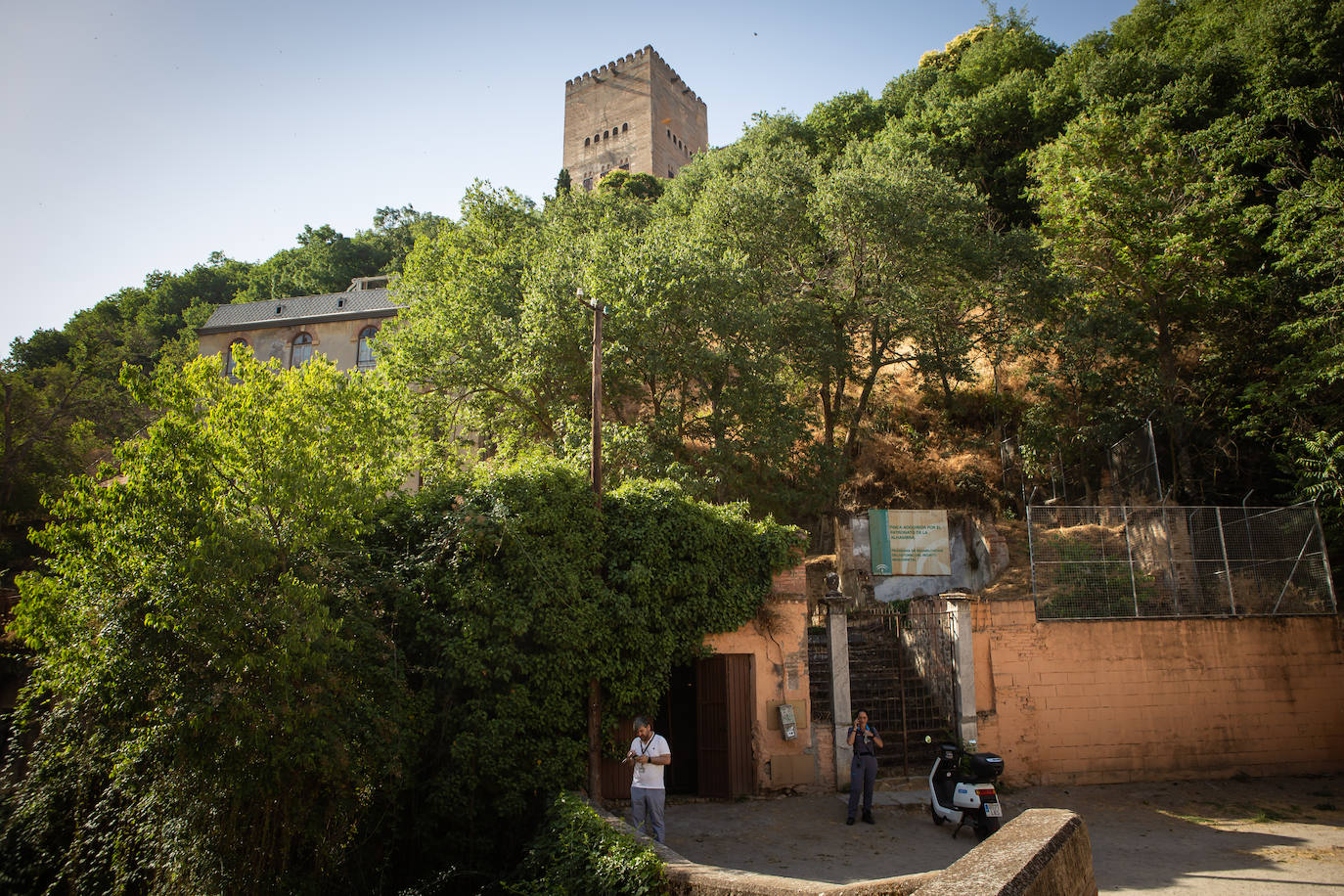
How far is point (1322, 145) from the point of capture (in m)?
22.0

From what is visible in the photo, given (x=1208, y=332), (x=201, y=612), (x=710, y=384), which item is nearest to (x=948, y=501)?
(x=1208, y=332)

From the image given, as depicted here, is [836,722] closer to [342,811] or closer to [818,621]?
[818,621]

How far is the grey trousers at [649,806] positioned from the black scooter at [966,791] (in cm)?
395

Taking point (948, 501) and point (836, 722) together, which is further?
point (948, 501)

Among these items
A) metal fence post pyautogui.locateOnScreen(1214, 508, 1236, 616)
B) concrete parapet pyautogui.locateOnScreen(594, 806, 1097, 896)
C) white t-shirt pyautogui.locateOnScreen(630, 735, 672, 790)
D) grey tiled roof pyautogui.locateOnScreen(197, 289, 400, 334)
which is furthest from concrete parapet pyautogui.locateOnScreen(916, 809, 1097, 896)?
grey tiled roof pyautogui.locateOnScreen(197, 289, 400, 334)

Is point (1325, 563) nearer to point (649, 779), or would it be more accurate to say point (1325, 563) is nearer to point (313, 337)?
point (649, 779)

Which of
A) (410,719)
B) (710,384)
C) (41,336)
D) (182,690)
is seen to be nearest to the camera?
(182,690)

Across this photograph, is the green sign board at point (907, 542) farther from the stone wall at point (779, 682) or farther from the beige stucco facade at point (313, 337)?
the beige stucco facade at point (313, 337)

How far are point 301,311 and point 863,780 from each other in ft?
116

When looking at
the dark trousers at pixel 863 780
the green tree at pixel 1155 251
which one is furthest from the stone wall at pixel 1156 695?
the green tree at pixel 1155 251

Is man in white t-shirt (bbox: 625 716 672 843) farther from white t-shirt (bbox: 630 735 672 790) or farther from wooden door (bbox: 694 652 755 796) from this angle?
wooden door (bbox: 694 652 755 796)

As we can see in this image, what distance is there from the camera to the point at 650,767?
9.41 metres

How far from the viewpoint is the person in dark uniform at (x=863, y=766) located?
1080 cm

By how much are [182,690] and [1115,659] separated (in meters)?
13.9
